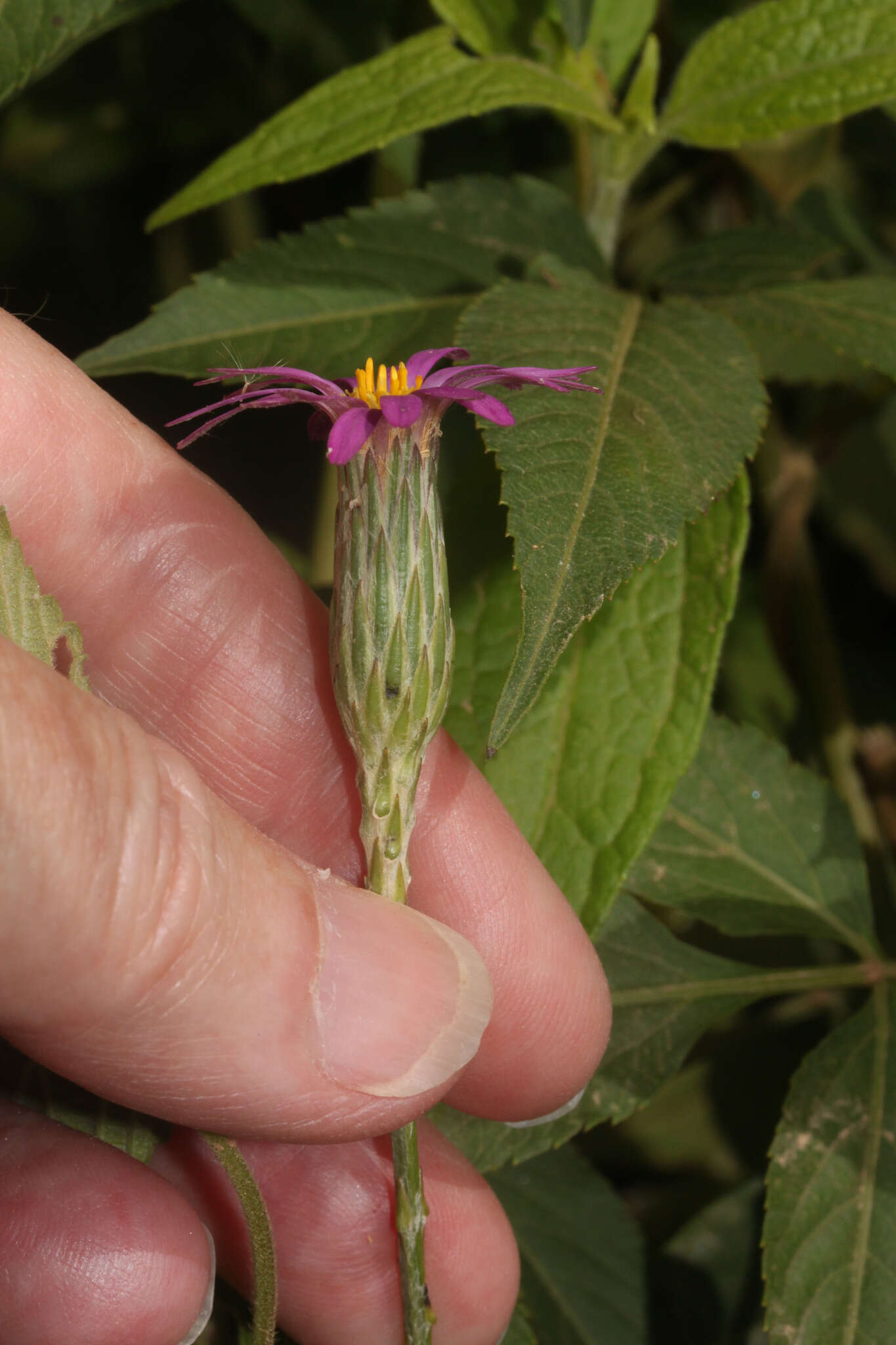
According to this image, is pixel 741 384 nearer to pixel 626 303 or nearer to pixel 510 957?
pixel 626 303

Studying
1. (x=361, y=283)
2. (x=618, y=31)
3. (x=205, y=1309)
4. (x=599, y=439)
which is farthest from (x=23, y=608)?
(x=618, y=31)

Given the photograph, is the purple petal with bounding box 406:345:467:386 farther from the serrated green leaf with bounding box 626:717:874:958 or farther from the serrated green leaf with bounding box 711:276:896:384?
the serrated green leaf with bounding box 626:717:874:958

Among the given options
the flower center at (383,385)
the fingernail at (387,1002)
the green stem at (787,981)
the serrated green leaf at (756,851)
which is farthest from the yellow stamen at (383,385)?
the green stem at (787,981)

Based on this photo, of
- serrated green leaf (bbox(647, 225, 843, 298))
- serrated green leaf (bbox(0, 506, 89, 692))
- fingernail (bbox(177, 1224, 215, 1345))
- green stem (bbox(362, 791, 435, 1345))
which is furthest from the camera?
serrated green leaf (bbox(647, 225, 843, 298))

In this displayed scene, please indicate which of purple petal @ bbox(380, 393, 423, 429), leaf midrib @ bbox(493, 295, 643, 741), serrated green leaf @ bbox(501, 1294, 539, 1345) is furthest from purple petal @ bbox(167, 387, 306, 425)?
serrated green leaf @ bbox(501, 1294, 539, 1345)

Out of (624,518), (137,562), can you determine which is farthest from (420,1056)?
(137,562)

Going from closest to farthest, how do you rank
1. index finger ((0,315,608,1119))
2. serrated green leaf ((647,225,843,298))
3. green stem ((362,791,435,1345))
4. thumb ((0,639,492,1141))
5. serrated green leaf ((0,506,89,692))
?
1. thumb ((0,639,492,1141))
2. serrated green leaf ((0,506,89,692))
3. green stem ((362,791,435,1345))
4. index finger ((0,315,608,1119))
5. serrated green leaf ((647,225,843,298))

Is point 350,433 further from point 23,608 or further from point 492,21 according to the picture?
point 492,21

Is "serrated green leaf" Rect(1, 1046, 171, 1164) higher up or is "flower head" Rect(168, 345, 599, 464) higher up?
"flower head" Rect(168, 345, 599, 464)
